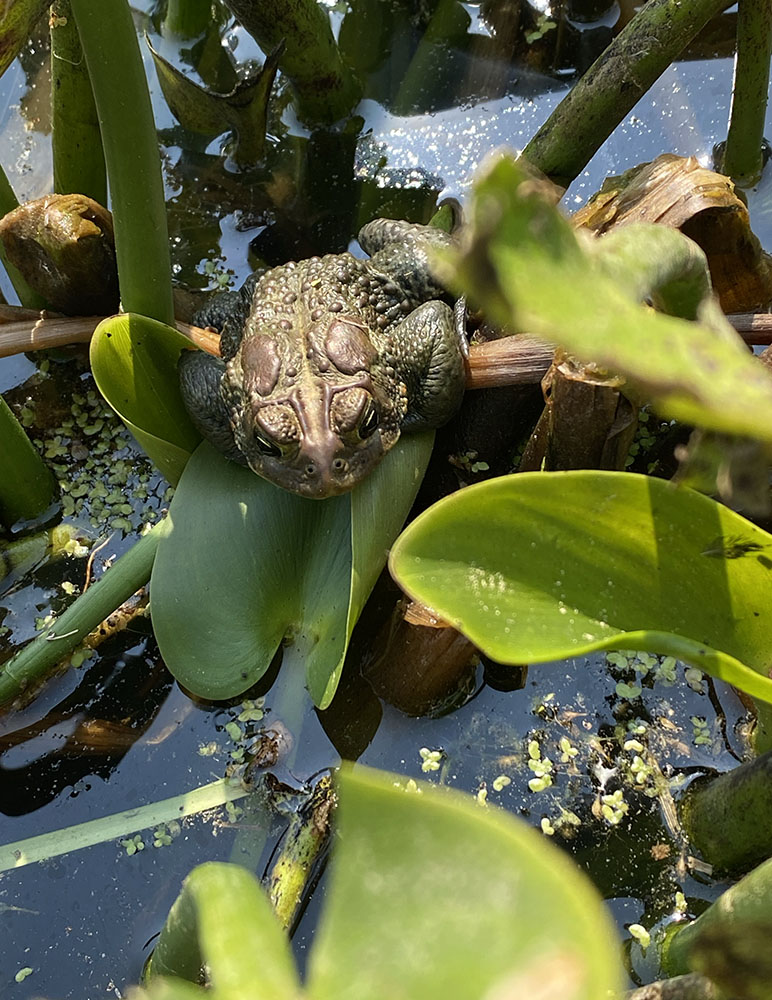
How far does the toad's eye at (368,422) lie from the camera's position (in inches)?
92.7

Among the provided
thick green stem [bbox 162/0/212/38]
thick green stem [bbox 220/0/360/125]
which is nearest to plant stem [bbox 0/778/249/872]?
thick green stem [bbox 220/0/360/125]

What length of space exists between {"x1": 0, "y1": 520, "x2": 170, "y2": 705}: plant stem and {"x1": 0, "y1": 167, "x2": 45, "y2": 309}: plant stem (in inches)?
45.8

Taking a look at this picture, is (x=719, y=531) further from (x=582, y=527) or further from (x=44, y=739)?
(x=44, y=739)

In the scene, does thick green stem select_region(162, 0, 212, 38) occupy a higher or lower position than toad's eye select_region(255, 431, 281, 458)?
higher

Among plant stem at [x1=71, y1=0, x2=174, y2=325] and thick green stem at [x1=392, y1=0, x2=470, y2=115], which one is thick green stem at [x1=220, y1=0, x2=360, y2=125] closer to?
thick green stem at [x1=392, y1=0, x2=470, y2=115]

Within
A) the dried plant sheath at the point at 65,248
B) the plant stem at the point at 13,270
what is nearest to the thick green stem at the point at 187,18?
the plant stem at the point at 13,270

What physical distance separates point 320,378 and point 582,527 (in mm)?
1117

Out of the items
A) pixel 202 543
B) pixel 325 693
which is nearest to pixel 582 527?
pixel 325 693

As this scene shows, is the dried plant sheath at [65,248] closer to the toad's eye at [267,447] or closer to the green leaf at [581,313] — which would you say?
the toad's eye at [267,447]

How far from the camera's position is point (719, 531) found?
4.72 ft

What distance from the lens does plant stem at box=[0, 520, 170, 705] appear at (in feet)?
7.44

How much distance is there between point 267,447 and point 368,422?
0.28 m

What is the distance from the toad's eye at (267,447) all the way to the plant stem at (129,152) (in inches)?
16.5

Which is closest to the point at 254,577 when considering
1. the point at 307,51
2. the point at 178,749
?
the point at 178,749
